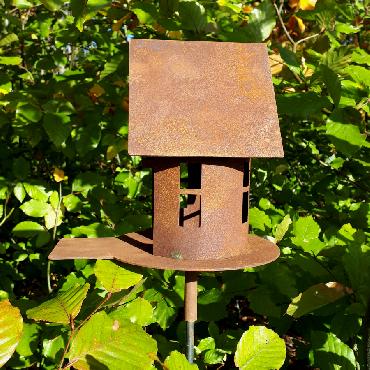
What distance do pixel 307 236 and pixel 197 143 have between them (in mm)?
754

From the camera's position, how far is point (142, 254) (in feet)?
4.04

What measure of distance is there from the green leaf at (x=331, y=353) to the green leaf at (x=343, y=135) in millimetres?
552

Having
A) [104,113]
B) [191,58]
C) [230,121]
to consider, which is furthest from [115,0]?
[230,121]

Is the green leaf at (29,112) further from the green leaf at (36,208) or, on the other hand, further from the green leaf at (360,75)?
the green leaf at (360,75)

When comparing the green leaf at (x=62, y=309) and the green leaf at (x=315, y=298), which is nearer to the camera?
the green leaf at (x=62, y=309)

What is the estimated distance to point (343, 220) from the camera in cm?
217

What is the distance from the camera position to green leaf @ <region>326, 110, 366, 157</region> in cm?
149

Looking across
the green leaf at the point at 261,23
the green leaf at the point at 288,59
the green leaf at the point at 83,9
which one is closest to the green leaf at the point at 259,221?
the green leaf at the point at 288,59

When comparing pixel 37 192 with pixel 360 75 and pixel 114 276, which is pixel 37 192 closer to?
pixel 114 276

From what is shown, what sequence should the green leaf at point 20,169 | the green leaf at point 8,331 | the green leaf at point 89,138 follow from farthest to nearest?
1. the green leaf at point 20,169
2. the green leaf at point 89,138
3. the green leaf at point 8,331

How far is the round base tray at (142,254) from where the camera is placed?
44.9 inches

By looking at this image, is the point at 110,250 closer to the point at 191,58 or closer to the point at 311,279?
the point at 191,58

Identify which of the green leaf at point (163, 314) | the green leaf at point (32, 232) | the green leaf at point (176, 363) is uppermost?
the green leaf at point (176, 363)

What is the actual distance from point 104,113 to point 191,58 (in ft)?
4.09
